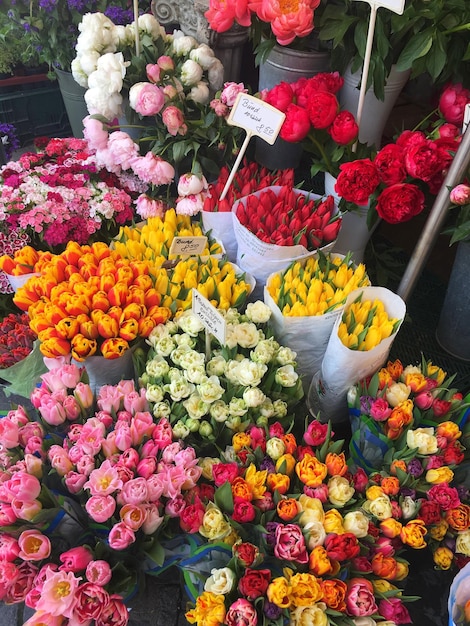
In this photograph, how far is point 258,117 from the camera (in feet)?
4.59

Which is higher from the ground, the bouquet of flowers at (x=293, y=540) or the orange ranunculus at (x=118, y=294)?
the orange ranunculus at (x=118, y=294)

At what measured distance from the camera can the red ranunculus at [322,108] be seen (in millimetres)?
1423

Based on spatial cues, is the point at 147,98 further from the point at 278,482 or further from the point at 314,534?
the point at 314,534

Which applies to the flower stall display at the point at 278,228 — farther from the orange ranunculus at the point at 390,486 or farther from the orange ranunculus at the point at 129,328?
the orange ranunculus at the point at 390,486

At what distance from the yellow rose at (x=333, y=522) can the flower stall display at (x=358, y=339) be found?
254 mm

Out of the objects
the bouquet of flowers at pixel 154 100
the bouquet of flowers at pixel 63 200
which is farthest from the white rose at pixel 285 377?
the bouquet of flowers at pixel 63 200

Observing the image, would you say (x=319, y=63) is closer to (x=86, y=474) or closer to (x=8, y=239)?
(x=8, y=239)

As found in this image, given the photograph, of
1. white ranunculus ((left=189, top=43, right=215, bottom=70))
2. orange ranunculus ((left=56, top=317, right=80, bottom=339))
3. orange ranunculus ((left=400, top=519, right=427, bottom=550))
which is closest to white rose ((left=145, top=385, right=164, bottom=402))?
orange ranunculus ((left=56, top=317, right=80, bottom=339))

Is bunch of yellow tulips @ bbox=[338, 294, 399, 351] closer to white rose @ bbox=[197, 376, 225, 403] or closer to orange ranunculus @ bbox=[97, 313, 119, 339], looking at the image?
white rose @ bbox=[197, 376, 225, 403]

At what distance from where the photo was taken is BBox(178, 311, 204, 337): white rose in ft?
3.82

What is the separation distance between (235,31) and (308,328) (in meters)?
1.37

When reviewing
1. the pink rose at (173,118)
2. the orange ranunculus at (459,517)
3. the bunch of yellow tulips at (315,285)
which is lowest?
the orange ranunculus at (459,517)

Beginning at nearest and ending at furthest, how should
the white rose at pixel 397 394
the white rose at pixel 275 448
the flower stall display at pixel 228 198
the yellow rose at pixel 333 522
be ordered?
1. the yellow rose at pixel 333 522
2. the white rose at pixel 275 448
3. the white rose at pixel 397 394
4. the flower stall display at pixel 228 198

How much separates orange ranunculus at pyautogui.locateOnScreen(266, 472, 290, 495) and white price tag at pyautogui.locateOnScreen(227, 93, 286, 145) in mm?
890
